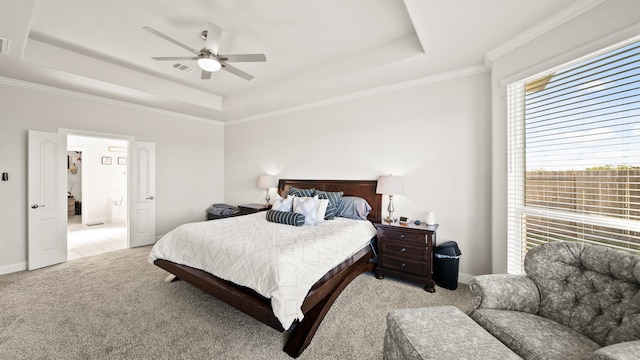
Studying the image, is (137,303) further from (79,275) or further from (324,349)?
(324,349)

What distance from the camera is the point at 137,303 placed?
8.10ft

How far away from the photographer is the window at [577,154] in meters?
1.68

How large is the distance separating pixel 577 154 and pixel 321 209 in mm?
2596

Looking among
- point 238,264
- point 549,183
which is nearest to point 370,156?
point 549,183

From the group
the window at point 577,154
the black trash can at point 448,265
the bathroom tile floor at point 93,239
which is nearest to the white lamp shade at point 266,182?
the bathroom tile floor at point 93,239

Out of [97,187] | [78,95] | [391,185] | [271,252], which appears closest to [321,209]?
[391,185]

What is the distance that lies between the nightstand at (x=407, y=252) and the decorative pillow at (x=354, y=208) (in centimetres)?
43

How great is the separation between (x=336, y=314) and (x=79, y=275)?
3486 millimetres

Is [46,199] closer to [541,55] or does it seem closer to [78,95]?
[78,95]

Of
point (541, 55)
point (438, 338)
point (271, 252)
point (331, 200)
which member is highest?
point (541, 55)

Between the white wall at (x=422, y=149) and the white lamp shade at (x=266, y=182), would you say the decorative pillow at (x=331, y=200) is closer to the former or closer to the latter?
the white wall at (x=422, y=149)

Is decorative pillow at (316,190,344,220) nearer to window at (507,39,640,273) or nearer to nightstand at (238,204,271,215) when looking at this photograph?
nightstand at (238,204,271,215)

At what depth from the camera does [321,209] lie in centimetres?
332

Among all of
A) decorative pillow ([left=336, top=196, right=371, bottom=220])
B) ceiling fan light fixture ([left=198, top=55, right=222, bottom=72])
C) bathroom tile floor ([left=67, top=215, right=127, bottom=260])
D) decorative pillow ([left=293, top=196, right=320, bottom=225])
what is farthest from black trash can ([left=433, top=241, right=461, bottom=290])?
bathroom tile floor ([left=67, top=215, right=127, bottom=260])
